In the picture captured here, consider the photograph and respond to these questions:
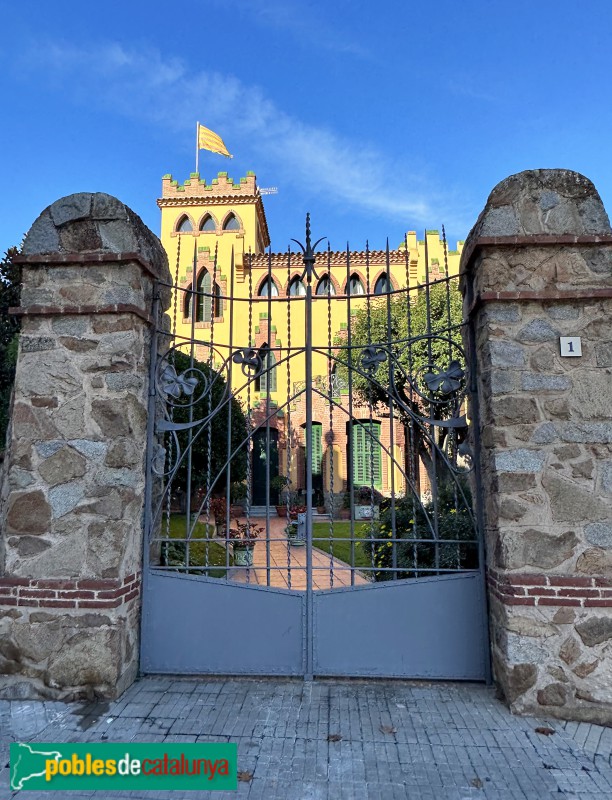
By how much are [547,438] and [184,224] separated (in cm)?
2063

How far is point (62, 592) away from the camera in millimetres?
3533

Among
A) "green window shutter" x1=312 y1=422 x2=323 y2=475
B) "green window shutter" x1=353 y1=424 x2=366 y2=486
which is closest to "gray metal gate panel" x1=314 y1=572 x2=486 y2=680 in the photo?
"green window shutter" x1=353 y1=424 x2=366 y2=486

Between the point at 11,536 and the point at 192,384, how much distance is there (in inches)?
66.2

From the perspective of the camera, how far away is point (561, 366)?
3.56 meters

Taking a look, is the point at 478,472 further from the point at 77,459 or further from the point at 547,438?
the point at 77,459

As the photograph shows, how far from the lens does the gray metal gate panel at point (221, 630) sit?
3.78 metres

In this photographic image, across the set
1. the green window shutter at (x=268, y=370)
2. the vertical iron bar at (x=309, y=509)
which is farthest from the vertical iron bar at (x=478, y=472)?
the green window shutter at (x=268, y=370)

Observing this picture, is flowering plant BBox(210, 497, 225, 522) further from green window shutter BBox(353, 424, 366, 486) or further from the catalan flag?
the catalan flag

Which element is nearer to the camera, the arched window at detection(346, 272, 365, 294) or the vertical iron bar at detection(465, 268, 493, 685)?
the vertical iron bar at detection(465, 268, 493, 685)

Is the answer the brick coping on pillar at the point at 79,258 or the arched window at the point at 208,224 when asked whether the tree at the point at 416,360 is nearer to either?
the brick coping on pillar at the point at 79,258

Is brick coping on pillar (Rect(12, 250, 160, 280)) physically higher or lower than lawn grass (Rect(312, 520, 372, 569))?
higher

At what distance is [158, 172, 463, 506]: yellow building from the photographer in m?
14.5

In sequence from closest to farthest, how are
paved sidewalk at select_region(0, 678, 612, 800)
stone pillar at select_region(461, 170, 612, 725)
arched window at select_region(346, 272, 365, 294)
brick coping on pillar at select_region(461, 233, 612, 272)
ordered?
paved sidewalk at select_region(0, 678, 612, 800)
stone pillar at select_region(461, 170, 612, 725)
brick coping on pillar at select_region(461, 233, 612, 272)
arched window at select_region(346, 272, 365, 294)

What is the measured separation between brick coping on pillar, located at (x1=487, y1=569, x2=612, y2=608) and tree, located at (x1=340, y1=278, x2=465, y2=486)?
0.92m
